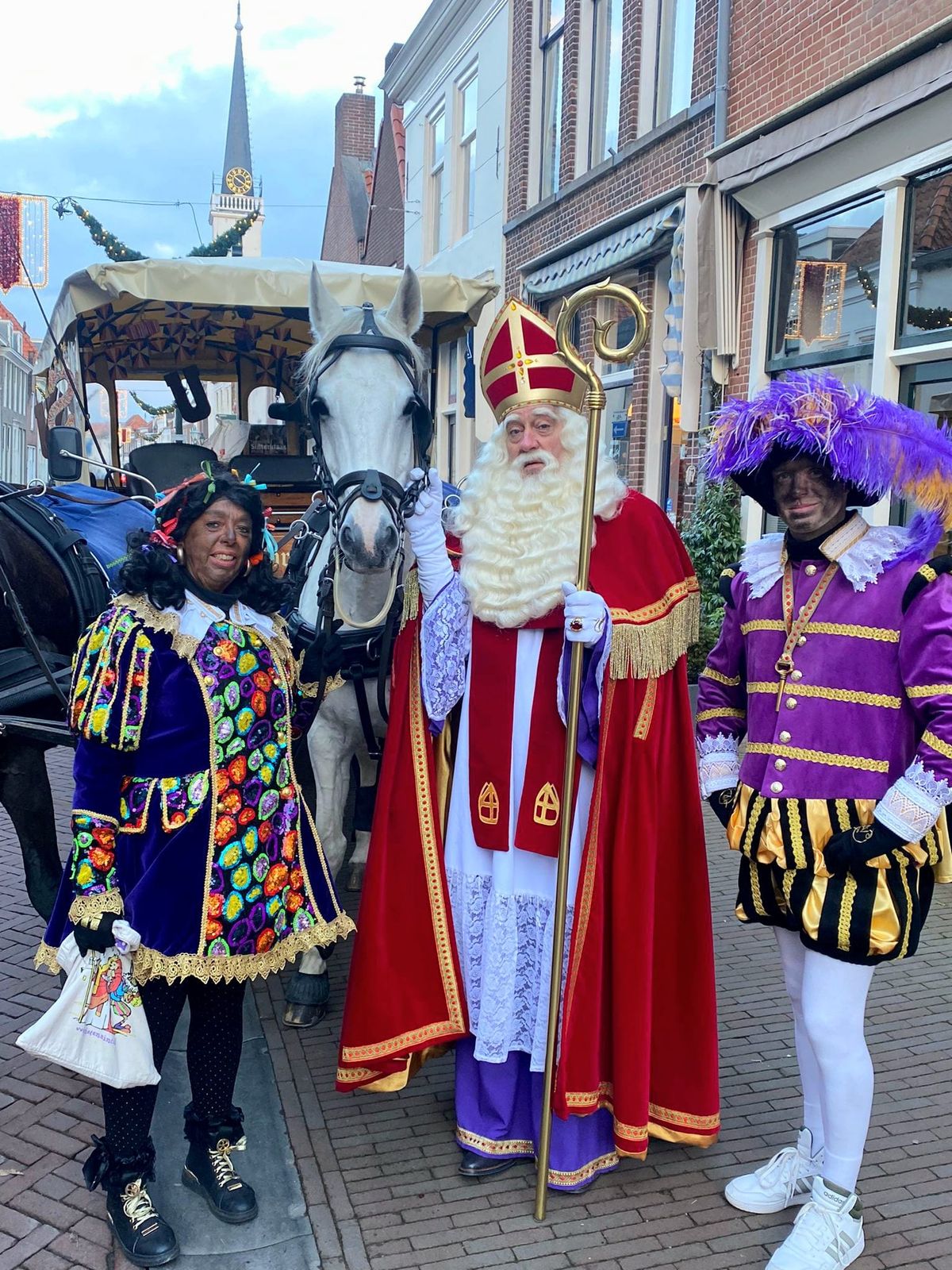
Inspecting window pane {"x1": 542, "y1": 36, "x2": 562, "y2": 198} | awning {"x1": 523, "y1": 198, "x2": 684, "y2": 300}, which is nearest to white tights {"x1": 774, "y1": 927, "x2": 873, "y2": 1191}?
awning {"x1": 523, "y1": 198, "x2": 684, "y2": 300}

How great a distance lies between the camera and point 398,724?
2969mm

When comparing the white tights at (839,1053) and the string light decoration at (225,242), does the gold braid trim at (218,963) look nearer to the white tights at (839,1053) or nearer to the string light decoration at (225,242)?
the white tights at (839,1053)

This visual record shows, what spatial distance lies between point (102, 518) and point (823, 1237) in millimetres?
3581

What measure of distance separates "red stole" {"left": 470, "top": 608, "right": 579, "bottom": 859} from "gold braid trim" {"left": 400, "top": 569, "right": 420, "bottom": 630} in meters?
0.21

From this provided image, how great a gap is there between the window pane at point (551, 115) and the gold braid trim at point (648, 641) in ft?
33.5

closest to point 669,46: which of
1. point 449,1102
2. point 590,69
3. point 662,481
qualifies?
point 590,69

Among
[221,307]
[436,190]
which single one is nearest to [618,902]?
[221,307]

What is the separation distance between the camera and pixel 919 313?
6.32 metres

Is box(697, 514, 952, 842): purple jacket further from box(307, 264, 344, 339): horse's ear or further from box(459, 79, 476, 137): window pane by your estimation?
box(459, 79, 476, 137): window pane

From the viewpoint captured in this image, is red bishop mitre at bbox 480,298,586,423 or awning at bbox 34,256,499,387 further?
awning at bbox 34,256,499,387

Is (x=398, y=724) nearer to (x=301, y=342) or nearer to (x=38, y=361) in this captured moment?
(x=301, y=342)

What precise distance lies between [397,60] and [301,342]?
13560mm

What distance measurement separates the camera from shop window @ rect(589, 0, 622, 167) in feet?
34.0

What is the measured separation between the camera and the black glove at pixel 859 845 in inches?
90.0
